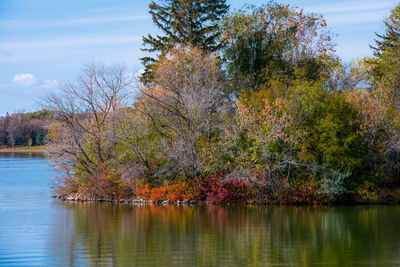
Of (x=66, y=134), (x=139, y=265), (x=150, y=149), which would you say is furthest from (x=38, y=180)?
(x=139, y=265)

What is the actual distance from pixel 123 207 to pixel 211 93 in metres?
8.70

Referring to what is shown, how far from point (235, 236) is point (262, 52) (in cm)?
2052

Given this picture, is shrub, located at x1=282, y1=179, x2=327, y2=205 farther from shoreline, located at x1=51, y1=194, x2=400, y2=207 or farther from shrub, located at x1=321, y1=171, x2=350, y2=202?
shrub, located at x1=321, y1=171, x2=350, y2=202

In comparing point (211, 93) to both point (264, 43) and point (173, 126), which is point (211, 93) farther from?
point (264, 43)

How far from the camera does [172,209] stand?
33.8 meters

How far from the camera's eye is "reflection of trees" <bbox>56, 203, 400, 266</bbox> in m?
19.8

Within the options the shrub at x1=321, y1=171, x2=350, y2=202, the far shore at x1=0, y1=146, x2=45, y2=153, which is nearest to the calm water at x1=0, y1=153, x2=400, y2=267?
the shrub at x1=321, y1=171, x2=350, y2=202

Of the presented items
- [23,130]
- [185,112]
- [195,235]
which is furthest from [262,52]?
[23,130]

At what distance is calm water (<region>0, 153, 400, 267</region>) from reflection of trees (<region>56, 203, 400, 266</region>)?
0.03 metres

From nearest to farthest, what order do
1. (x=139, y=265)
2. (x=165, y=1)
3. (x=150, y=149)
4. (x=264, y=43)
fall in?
(x=139, y=265), (x=150, y=149), (x=264, y=43), (x=165, y=1)

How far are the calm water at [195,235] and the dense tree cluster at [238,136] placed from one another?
6.62ft

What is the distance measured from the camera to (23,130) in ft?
399

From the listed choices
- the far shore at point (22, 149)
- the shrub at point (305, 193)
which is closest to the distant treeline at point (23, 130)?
the far shore at point (22, 149)

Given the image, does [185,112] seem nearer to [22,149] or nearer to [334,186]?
[334,186]
